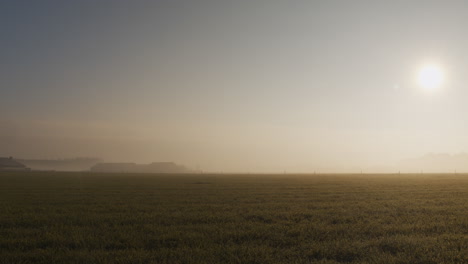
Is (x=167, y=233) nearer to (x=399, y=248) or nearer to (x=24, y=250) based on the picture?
(x=24, y=250)

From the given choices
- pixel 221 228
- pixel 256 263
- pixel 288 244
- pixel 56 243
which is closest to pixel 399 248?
pixel 288 244

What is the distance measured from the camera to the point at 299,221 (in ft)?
51.3

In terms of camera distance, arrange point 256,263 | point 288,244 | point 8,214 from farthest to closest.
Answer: point 8,214
point 288,244
point 256,263

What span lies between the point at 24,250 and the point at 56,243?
3.38 feet

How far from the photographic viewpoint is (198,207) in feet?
67.8

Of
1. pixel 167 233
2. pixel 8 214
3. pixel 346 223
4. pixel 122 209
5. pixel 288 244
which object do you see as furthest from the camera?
pixel 122 209

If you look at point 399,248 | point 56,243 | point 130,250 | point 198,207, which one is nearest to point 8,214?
point 56,243

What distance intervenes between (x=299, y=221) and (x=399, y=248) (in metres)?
5.57

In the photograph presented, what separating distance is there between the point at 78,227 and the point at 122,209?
20.3ft

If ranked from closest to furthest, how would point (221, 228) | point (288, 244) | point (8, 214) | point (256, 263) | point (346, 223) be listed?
point (256, 263), point (288, 244), point (221, 228), point (346, 223), point (8, 214)

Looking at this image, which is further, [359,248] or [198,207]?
[198,207]


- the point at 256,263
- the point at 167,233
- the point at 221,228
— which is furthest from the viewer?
the point at 221,228

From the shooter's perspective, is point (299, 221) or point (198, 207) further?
point (198, 207)

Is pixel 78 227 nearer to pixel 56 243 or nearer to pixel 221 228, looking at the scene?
pixel 56 243
